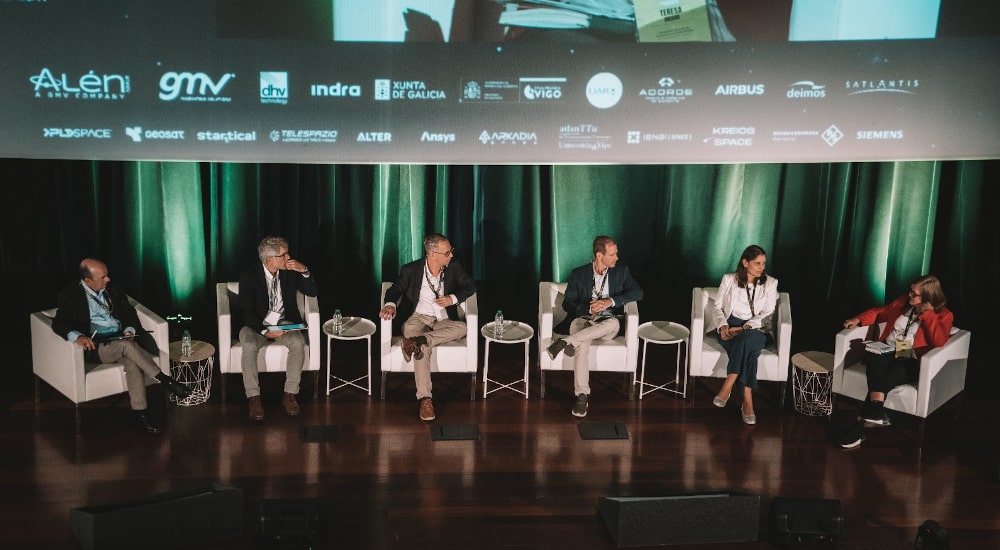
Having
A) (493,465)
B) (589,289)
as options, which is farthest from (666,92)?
(493,465)

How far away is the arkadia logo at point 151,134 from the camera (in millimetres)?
5910

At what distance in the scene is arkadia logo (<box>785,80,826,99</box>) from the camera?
233 inches

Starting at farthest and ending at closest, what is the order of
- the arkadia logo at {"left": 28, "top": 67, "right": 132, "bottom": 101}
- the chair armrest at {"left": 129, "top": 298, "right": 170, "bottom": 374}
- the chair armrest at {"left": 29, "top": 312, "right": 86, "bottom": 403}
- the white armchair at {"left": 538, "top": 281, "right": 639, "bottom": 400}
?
the white armchair at {"left": 538, "top": 281, "right": 639, "bottom": 400} < the arkadia logo at {"left": 28, "top": 67, "right": 132, "bottom": 101} < the chair armrest at {"left": 129, "top": 298, "right": 170, "bottom": 374} < the chair armrest at {"left": 29, "top": 312, "right": 86, "bottom": 403}

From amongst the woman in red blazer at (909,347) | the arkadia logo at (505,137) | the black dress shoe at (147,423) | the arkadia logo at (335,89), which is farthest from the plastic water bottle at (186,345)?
the woman in red blazer at (909,347)

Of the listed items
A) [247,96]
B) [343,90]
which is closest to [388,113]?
[343,90]

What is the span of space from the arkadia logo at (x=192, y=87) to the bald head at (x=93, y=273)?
106 centimetres

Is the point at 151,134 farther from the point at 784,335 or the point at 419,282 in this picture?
the point at 784,335

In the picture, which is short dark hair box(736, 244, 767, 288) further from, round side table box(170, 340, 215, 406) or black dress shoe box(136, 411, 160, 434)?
black dress shoe box(136, 411, 160, 434)

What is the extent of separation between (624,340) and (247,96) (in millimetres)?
2636

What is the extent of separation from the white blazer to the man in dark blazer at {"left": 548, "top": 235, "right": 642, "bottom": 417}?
19.0 inches

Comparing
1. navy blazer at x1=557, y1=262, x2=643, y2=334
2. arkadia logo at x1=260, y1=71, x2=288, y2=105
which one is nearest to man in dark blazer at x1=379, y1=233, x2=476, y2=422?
navy blazer at x1=557, y1=262, x2=643, y2=334

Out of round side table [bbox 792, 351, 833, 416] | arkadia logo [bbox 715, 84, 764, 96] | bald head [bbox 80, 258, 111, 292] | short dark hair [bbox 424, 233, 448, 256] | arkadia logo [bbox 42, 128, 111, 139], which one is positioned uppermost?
arkadia logo [bbox 715, 84, 764, 96]

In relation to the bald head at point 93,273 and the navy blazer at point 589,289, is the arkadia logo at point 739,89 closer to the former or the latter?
the navy blazer at point 589,289

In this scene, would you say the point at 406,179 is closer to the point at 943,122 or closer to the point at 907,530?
the point at 943,122
